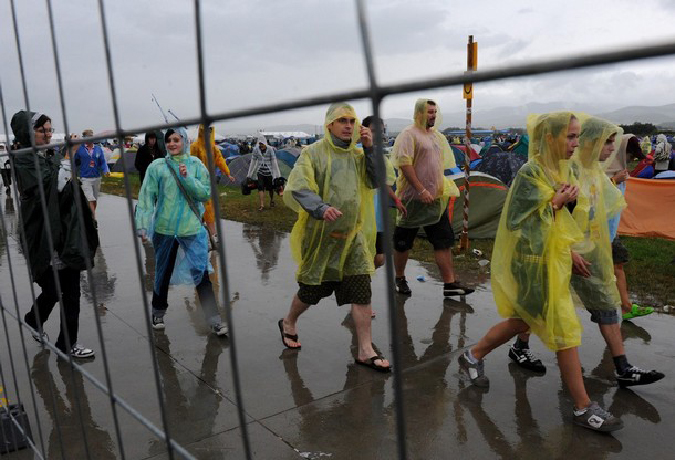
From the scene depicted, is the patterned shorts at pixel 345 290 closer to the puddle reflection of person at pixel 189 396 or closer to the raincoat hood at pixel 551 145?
the puddle reflection of person at pixel 189 396

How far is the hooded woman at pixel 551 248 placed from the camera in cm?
241

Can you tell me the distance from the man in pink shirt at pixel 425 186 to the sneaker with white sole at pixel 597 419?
6.90 feet

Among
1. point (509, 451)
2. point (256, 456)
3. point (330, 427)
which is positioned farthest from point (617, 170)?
point (256, 456)

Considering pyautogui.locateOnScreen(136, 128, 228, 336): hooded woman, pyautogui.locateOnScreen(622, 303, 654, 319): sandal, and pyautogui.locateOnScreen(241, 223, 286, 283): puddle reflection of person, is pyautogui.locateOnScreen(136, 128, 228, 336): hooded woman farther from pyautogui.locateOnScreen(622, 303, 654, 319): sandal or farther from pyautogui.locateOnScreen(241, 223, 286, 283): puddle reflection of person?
pyautogui.locateOnScreen(622, 303, 654, 319): sandal

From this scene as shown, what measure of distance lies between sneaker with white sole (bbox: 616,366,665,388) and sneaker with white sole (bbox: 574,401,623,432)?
0.44m

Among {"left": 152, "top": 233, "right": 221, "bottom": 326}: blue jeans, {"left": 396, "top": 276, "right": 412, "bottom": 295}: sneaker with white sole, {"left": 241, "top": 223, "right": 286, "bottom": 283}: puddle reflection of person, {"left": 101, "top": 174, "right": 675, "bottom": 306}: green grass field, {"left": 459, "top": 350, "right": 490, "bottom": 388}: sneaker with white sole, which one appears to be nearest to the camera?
{"left": 459, "top": 350, "right": 490, "bottom": 388}: sneaker with white sole

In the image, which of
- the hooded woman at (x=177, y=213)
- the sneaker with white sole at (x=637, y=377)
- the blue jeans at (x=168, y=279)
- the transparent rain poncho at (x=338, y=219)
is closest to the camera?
the sneaker with white sole at (x=637, y=377)

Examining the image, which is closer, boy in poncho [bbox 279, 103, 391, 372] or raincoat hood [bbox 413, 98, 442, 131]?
boy in poncho [bbox 279, 103, 391, 372]

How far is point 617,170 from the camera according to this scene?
374 centimetres

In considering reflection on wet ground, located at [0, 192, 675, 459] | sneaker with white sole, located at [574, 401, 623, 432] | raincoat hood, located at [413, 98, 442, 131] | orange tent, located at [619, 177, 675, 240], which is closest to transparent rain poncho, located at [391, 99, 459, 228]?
raincoat hood, located at [413, 98, 442, 131]

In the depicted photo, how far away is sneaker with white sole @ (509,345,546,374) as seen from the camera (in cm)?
314

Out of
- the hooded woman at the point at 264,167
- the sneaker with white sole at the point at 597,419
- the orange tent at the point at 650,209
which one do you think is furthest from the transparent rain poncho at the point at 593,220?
the hooded woman at the point at 264,167

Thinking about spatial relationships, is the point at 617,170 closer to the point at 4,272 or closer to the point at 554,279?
the point at 554,279

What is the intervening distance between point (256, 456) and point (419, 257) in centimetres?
415
